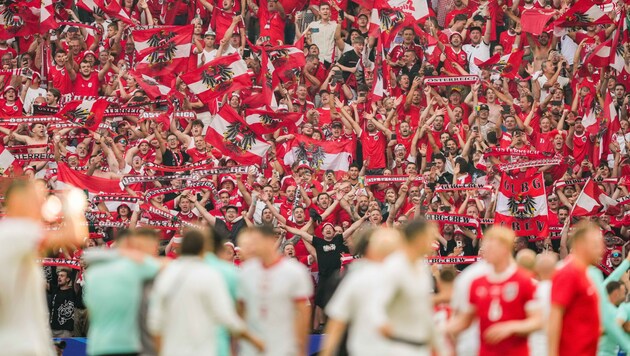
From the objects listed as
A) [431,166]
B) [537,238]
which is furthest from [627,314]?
[431,166]

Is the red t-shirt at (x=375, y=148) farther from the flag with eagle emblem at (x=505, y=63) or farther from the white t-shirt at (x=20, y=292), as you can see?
the white t-shirt at (x=20, y=292)

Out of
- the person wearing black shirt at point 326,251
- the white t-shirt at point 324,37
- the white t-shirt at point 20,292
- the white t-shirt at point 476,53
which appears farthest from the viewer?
the white t-shirt at point 324,37

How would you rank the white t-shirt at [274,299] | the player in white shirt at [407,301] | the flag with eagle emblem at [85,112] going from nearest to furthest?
1. the player in white shirt at [407,301]
2. the white t-shirt at [274,299]
3. the flag with eagle emblem at [85,112]

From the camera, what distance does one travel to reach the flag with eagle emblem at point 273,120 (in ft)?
81.3

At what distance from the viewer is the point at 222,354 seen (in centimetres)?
1136

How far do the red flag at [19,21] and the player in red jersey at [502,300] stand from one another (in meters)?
18.0

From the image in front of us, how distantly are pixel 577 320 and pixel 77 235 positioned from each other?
3.79 metres

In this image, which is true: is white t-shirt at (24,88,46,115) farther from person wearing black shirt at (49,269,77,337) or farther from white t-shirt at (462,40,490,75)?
white t-shirt at (462,40,490,75)

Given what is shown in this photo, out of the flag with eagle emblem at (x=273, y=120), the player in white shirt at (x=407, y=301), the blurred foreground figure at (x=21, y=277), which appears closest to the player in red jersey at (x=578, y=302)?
the player in white shirt at (x=407, y=301)

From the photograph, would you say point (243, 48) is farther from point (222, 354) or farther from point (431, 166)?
point (222, 354)

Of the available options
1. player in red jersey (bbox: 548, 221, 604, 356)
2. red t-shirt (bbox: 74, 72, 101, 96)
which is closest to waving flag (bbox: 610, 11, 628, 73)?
red t-shirt (bbox: 74, 72, 101, 96)

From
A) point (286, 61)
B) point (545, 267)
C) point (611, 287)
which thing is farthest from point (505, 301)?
point (286, 61)

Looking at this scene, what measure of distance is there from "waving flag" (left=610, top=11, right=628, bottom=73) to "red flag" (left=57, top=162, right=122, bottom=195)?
29.0ft

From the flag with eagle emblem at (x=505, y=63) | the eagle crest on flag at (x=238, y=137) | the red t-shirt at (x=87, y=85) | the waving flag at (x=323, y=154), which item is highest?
the flag with eagle emblem at (x=505, y=63)
